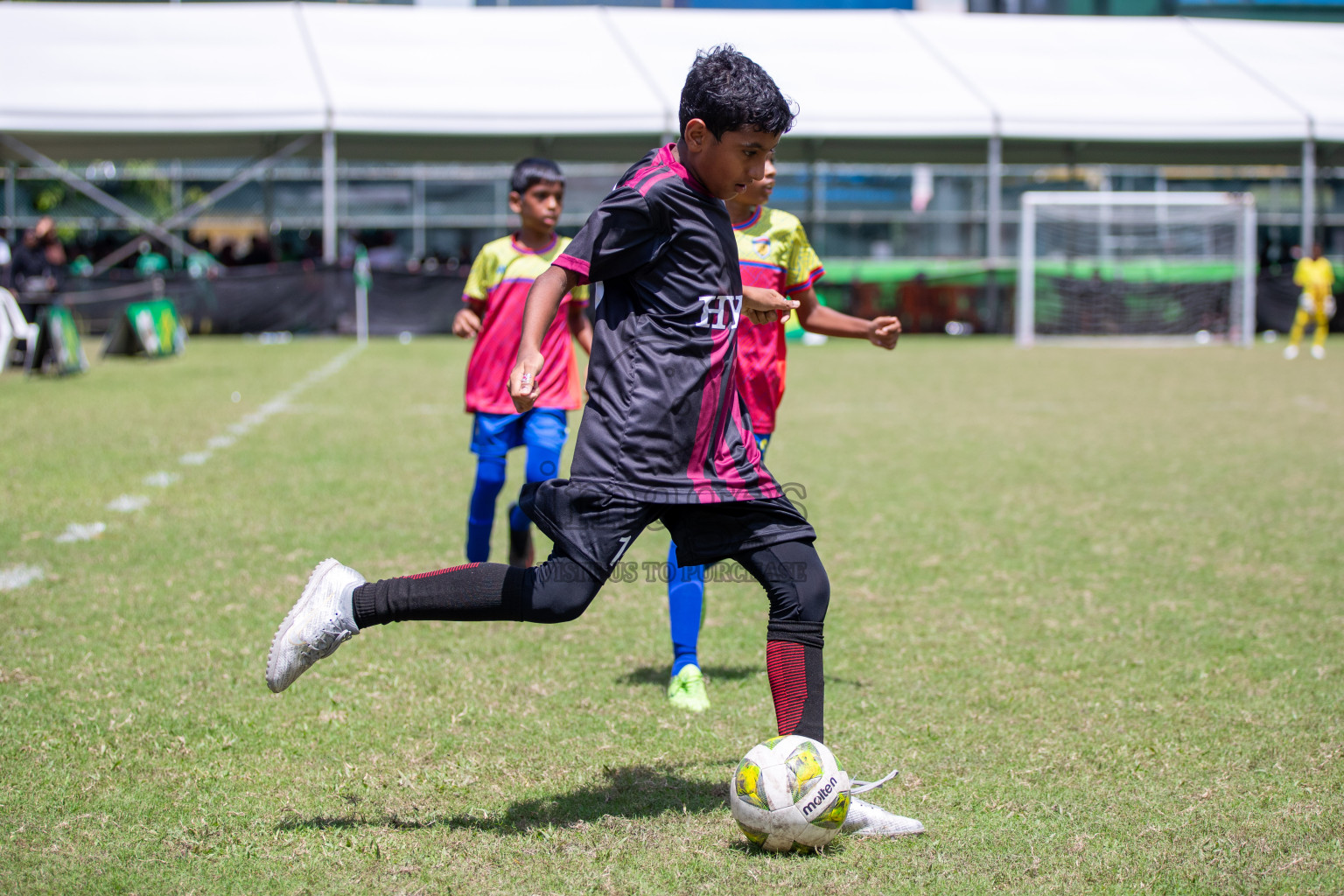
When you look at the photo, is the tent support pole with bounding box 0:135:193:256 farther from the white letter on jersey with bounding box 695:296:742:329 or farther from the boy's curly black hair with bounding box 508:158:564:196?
the white letter on jersey with bounding box 695:296:742:329

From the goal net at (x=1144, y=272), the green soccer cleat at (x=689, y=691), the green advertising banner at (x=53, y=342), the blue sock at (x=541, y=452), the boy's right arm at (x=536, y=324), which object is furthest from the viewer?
the goal net at (x=1144, y=272)

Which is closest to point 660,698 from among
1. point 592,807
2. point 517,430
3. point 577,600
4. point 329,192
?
point 592,807

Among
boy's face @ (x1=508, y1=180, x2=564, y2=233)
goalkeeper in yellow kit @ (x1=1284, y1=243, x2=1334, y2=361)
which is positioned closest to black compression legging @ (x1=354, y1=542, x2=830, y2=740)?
boy's face @ (x1=508, y1=180, x2=564, y2=233)

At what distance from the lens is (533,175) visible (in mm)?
5039

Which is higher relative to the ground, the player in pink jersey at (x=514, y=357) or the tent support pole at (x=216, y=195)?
the tent support pole at (x=216, y=195)

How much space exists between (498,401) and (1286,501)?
493 centimetres

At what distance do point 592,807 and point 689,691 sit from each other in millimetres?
882

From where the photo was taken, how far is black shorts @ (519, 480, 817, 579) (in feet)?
9.52

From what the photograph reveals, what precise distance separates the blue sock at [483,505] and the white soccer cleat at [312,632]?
2.13 metres

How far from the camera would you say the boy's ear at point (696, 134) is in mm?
2902

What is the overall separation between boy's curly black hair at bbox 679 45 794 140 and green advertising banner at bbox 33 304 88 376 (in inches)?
533

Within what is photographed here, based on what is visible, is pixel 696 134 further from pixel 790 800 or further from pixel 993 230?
pixel 993 230

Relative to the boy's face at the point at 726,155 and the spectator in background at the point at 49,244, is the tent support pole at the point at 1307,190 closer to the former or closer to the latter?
the spectator in background at the point at 49,244

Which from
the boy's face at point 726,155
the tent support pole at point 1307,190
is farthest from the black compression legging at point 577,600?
the tent support pole at point 1307,190
